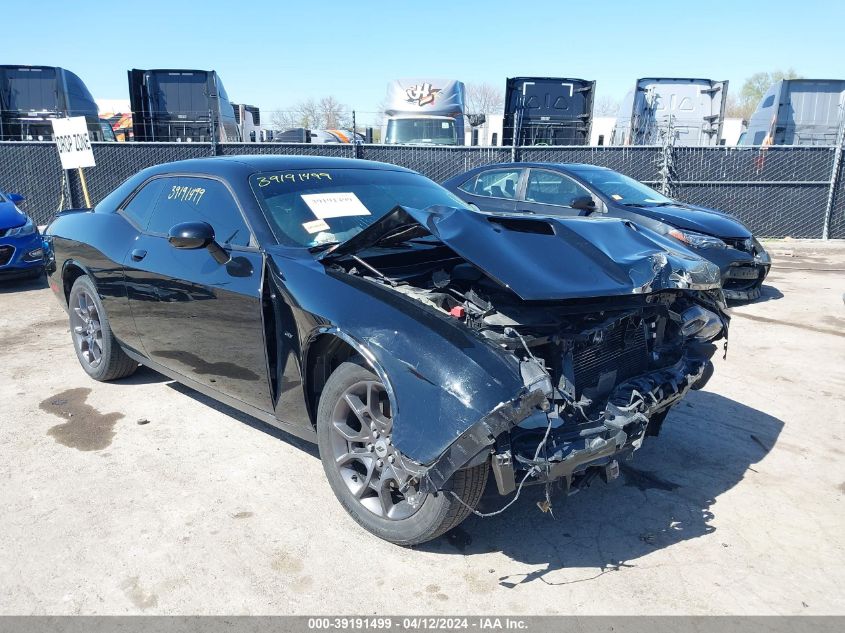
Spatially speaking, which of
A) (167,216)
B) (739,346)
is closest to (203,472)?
(167,216)

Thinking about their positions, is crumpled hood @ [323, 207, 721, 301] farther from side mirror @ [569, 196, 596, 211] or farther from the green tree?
the green tree

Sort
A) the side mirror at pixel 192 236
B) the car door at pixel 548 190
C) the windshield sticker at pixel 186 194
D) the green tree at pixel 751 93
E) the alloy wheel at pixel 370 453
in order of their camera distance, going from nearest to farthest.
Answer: the alloy wheel at pixel 370 453
the side mirror at pixel 192 236
the windshield sticker at pixel 186 194
the car door at pixel 548 190
the green tree at pixel 751 93

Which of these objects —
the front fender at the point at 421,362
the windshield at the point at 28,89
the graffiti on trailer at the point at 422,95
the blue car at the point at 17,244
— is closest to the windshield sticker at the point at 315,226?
the front fender at the point at 421,362

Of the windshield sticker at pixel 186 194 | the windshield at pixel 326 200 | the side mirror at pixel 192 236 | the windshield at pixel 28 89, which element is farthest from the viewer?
the windshield at pixel 28 89

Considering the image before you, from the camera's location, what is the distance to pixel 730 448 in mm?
3807

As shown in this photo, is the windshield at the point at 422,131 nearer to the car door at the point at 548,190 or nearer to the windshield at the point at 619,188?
the windshield at the point at 619,188

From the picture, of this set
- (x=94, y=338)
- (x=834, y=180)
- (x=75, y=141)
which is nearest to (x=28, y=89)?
(x=75, y=141)

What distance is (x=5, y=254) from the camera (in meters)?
7.94

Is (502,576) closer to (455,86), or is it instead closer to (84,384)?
(84,384)

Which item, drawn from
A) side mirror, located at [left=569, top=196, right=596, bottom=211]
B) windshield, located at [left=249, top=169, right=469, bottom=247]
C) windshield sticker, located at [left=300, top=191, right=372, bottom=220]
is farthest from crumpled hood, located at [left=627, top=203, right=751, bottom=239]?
windshield sticker, located at [left=300, top=191, right=372, bottom=220]

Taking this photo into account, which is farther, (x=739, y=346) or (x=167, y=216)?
(x=739, y=346)

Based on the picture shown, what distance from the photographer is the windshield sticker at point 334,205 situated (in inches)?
140

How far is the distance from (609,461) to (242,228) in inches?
87.5
